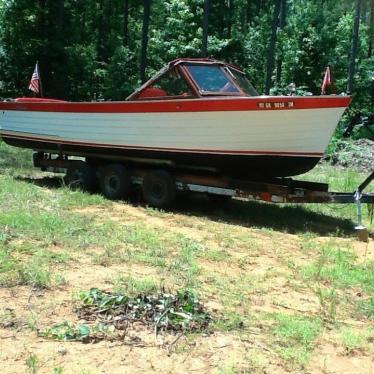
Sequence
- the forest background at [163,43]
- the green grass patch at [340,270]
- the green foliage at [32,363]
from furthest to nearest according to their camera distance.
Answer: the forest background at [163,43], the green grass patch at [340,270], the green foliage at [32,363]

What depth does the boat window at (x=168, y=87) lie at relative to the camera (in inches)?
348

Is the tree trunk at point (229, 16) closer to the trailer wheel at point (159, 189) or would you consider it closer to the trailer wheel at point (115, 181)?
the trailer wheel at point (115, 181)

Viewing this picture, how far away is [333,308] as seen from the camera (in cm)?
490

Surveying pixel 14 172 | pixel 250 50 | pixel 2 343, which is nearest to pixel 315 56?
pixel 250 50

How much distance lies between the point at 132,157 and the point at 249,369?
6.30 metres

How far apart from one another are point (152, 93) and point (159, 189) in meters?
1.56

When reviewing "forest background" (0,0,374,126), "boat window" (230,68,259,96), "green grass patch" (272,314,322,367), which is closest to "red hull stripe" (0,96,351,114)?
"boat window" (230,68,259,96)

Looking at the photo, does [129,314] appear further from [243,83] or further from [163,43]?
[163,43]

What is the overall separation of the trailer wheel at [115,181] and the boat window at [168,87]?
1.32 meters

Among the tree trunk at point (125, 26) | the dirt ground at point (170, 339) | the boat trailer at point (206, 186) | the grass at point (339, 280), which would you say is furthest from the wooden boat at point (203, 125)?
the tree trunk at point (125, 26)

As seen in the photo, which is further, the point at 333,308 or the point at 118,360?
the point at 333,308

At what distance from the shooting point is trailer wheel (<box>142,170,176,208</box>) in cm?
897

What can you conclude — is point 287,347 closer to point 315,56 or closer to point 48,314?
point 48,314

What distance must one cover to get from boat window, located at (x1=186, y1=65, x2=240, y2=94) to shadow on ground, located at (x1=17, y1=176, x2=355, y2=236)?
195cm
